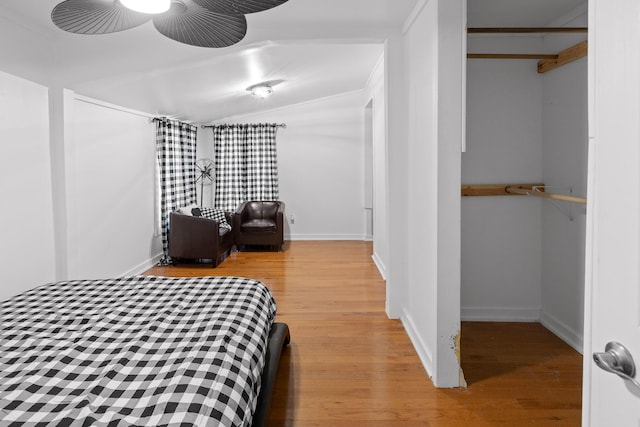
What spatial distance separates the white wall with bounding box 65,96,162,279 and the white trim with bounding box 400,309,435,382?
2760 mm

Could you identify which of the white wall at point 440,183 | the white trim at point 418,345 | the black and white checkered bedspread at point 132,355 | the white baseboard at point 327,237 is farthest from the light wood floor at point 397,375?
the white baseboard at point 327,237

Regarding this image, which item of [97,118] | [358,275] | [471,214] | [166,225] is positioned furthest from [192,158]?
[471,214]

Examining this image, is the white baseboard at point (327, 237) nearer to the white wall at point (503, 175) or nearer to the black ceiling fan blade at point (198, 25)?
the white wall at point (503, 175)

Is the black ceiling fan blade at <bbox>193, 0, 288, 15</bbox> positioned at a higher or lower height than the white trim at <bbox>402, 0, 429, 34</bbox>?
lower

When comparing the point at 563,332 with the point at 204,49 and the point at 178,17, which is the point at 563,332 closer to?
the point at 178,17

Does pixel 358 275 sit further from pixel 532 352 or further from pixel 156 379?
pixel 156 379

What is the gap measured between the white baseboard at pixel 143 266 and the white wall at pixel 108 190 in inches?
0.5

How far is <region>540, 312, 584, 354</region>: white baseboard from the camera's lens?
302cm

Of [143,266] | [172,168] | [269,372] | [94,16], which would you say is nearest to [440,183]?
[269,372]

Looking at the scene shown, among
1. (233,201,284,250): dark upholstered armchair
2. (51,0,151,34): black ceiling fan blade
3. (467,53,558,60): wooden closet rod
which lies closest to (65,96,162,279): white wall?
(233,201,284,250): dark upholstered armchair

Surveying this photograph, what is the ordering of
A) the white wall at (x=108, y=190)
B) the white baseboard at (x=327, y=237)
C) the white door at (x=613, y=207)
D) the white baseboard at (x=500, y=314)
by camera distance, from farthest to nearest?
the white baseboard at (x=327, y=237) → the white wall at (x=108, y=190) → the white baseboard at (x=500, y=314) → the white door at (x=613, y=207)

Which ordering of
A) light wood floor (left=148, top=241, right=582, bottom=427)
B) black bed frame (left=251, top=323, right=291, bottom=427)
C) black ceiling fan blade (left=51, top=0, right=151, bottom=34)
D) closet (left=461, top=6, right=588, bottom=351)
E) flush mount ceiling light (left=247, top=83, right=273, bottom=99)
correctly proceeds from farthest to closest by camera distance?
flush mount ceiling light (left=247, top=83, right=273, bottom=99), closet (left=461, top=6, right=588, bottom=351), light wood floor (left=148, top=241, right=582, bottom=427), black bed frame (left=251, top=323, right=291, bottom=427), black ceiling fan blade (left=51, top=0, right=151, bottom=34)

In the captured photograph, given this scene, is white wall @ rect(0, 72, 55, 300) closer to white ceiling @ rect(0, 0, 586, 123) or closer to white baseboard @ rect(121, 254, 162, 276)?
white ceiling @ rect(0, 0, 586, 123)

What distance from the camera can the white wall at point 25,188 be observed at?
3010 mm
